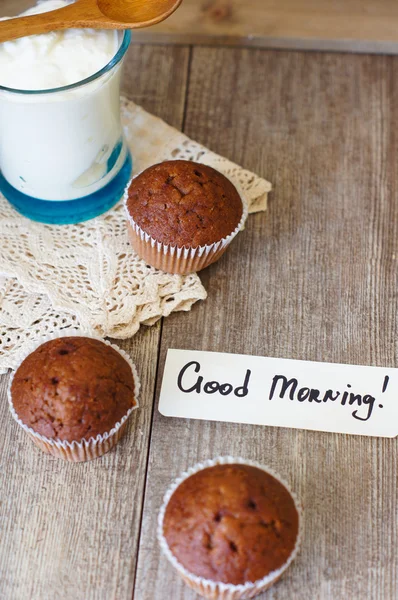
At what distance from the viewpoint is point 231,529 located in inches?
36.2

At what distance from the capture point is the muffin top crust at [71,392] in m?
1.01

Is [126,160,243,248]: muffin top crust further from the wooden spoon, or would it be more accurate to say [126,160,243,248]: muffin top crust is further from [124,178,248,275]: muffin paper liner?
the wooden spoon

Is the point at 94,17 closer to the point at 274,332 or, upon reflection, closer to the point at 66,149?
the point at 66,149

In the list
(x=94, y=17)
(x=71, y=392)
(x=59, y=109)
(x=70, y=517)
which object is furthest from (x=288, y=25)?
(x=70, y=517)

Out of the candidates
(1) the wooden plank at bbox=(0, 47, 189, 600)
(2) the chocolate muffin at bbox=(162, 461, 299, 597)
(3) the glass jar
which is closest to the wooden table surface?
(1) the wooden plank at bbox=(0, 47, 189, 600)

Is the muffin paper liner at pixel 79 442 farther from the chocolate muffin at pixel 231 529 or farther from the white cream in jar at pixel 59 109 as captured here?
the white cream in jar at pixel 59 109

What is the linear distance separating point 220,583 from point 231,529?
8 centimetres

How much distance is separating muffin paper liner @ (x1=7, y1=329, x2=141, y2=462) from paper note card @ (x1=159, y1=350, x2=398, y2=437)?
0.31 ft

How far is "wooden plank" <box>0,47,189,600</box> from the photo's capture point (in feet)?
3.38

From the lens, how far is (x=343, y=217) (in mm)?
1404

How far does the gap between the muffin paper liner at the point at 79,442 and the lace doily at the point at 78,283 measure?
7cm

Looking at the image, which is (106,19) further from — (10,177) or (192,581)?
(192,581)

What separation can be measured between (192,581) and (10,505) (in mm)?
320

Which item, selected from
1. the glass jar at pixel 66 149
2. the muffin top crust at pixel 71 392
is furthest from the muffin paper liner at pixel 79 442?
the glass jar at pixel 66 149
